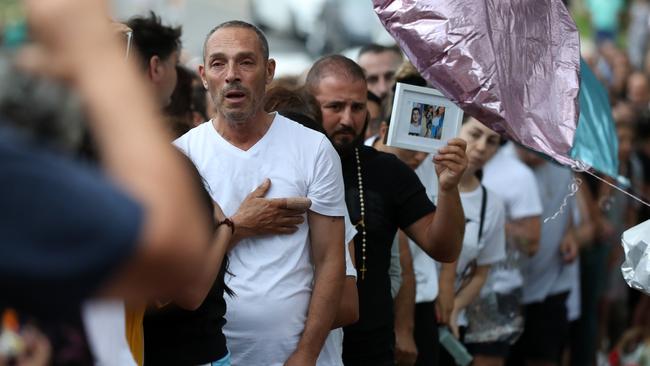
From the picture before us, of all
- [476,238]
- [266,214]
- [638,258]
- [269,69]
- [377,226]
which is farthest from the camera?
[476,238]

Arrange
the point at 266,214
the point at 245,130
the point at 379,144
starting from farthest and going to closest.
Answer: the point at 379,144, the point at 245,130, the point at 266,214

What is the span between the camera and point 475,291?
6.83m

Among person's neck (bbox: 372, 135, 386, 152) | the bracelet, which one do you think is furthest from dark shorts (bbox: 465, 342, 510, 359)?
the bracelet

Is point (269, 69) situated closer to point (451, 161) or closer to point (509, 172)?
point (451, 161)

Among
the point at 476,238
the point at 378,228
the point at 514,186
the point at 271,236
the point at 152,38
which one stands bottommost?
the point at 271,236

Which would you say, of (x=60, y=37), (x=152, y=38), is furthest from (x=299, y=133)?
(x=60, y=37)

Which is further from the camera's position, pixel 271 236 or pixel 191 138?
pixel 191 138

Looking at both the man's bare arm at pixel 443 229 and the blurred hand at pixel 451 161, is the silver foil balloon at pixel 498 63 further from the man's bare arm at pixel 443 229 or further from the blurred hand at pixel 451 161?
the man's bare arm at pixel 443 229

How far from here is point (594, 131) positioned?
4805 millimetres

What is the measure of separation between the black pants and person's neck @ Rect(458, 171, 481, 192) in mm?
881

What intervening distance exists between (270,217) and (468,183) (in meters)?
2.52

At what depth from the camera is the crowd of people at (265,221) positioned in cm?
158

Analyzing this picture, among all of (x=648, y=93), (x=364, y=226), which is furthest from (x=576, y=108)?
(x=648, y=93)

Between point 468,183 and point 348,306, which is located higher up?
point 468,183
